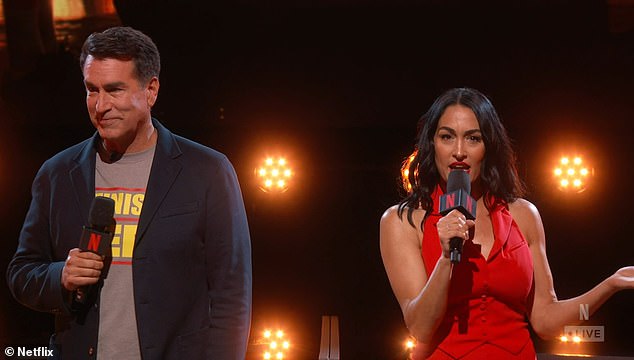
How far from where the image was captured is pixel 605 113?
534cm

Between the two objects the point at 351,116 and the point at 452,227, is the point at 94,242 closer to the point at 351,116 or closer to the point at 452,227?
the point at 452,227

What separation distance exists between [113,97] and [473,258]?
1.21m

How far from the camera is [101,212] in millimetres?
2305

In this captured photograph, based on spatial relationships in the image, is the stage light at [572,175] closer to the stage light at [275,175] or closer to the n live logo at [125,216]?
the stage light at [275,175]

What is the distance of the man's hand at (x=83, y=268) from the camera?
222cm

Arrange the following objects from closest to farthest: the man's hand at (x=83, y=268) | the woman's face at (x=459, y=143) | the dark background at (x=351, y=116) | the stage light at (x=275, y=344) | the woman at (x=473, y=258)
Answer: the man's hand at (x=83, y=268)
the woman at (x=473, y=258)
the woman's face at (x=459, y=143)
the dark background at (x=351, y=116)
the stage light at (x=275, y=344)

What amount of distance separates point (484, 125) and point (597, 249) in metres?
3.52

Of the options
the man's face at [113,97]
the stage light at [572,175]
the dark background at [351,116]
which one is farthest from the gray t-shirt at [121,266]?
the stage light at [572,175]

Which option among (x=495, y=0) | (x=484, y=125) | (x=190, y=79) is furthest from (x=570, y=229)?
(x=484, y=125)

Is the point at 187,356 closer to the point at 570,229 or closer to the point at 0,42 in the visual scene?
the point at 0,42

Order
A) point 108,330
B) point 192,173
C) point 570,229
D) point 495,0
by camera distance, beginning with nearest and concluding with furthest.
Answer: point 108,330 < point 192,173 < point 495,0 < point 570,229

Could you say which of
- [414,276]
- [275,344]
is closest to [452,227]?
[414,276]

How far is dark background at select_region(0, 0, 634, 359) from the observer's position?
5.15 metres

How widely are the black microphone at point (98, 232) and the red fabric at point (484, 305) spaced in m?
0.97
